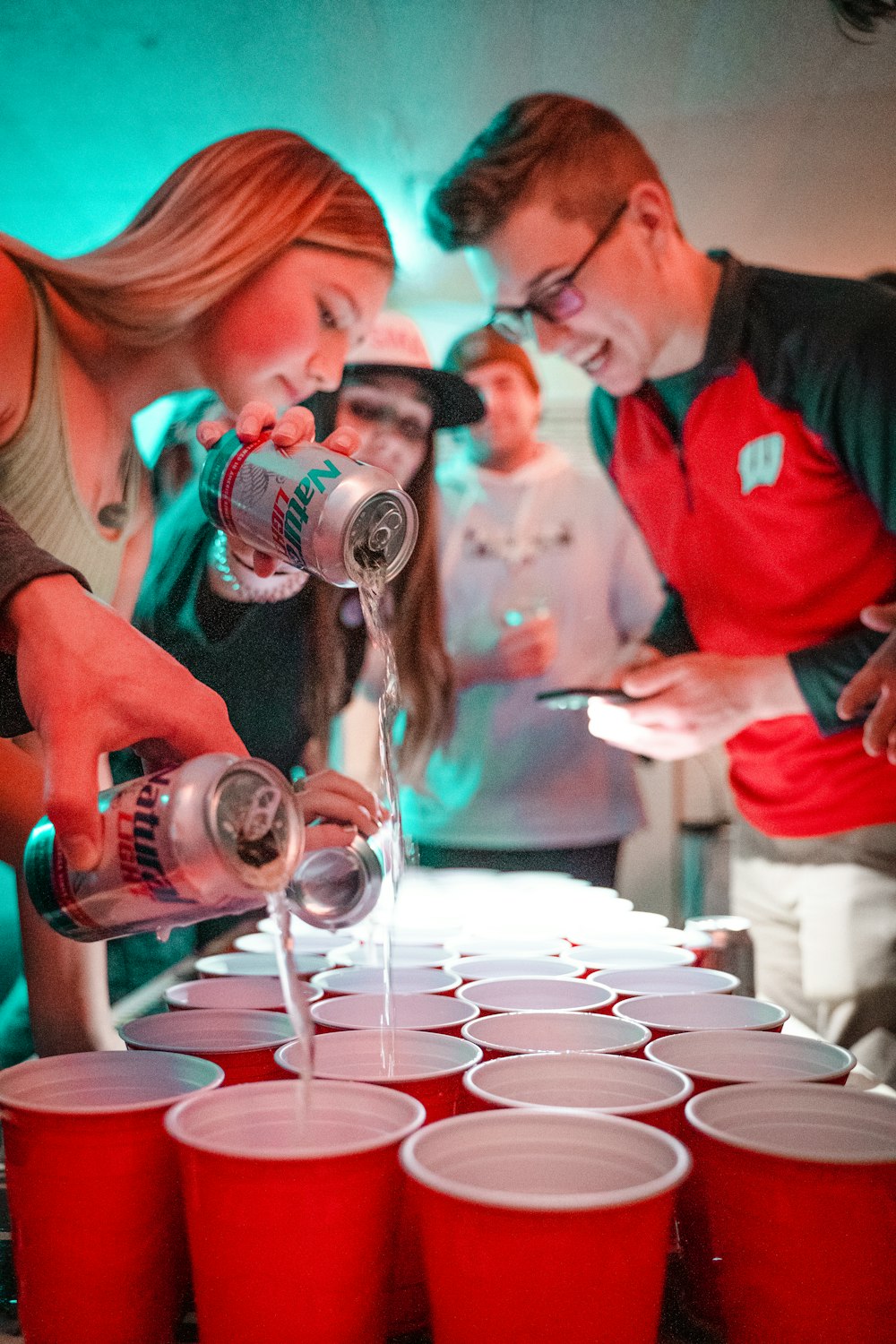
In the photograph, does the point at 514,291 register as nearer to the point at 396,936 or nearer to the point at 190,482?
the point at 190,482

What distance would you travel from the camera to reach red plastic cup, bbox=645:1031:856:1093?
75 cm

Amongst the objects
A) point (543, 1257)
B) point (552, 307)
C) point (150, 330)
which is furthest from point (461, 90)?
point (543, 1257)

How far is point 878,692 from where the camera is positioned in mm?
1908

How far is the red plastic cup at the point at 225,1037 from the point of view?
773 mm

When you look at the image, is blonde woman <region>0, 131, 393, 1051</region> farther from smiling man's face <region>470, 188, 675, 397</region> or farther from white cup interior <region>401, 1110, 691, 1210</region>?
white cup interior <region>401, 1110, 691, 1210</region>

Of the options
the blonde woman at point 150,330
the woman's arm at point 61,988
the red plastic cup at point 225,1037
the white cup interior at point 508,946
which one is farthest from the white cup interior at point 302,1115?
the blonde woman at point 150,330

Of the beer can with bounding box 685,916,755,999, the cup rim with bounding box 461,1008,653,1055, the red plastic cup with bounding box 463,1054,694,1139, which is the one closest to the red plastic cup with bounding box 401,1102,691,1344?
the red plastic cup with bounding box 463,1054,694,1139

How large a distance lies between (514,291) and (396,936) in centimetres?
131

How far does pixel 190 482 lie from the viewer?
194 cm

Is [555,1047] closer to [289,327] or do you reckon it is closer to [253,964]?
[253,964]

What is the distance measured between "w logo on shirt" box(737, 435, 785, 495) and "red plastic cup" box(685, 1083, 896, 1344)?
1566 mm

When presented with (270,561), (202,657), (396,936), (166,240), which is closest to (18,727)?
(270,561)

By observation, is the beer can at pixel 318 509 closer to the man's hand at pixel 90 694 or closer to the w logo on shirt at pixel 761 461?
the man's hand at pixel 90 694

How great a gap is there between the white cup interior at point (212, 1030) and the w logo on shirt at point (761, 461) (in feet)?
4.86
